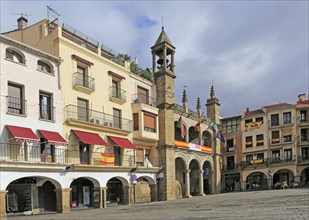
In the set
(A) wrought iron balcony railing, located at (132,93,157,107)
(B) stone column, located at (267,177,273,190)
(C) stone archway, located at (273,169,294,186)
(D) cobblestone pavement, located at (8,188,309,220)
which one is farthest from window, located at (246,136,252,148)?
(D) cobblestone pavement, located at (8,188,309,220)

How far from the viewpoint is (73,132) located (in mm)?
25844

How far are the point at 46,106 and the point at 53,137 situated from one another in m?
2.37

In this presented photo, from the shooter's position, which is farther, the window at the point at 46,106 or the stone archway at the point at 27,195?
the window at the point at 46,106

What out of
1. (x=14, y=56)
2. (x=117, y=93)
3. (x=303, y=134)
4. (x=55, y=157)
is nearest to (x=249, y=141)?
(x=303, y=134)

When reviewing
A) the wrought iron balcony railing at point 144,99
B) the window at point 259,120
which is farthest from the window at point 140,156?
Answer: the window at point 259,120

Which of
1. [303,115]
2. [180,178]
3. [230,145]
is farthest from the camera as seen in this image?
[230,145]

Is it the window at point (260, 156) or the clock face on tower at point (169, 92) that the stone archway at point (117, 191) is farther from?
the window at point (260, 156)

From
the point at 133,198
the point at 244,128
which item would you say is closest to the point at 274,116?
the point at 244,128

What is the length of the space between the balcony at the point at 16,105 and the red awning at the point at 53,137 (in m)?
1.76

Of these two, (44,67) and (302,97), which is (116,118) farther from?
(302,97)

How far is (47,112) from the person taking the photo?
80.6ft

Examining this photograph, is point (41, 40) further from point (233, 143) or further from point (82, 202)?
point (233, 143)

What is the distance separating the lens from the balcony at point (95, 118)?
→ 26062 mm

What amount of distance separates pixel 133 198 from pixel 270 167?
32035 millimetres
